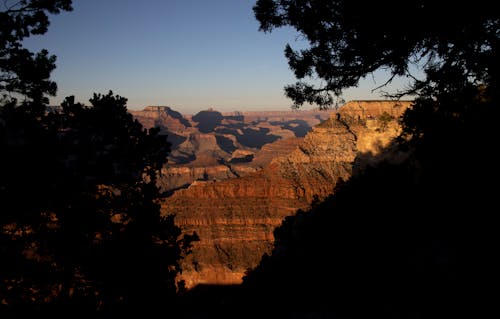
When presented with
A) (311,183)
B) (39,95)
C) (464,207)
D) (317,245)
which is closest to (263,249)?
(311,183)

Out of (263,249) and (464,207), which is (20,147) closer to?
(464,207)

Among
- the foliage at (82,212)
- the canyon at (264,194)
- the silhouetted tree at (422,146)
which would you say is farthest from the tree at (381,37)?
the canyon at (264,194)

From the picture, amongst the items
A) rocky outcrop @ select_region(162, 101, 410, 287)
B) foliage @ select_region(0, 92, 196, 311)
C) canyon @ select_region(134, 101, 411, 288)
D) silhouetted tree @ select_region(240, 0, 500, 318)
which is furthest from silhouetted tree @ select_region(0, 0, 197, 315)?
rocky outcrop @ select_region(162, 101, 410, 287)

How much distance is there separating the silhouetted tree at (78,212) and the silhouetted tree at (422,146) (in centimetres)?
521

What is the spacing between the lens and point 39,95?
→ 27.3ft

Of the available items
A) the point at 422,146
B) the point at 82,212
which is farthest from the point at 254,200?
the point at 82,212

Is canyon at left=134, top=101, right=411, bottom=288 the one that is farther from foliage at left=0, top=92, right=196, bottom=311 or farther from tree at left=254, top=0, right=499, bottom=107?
foliage at left=0, top=92, right=196, bottom=311

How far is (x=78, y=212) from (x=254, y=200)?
58974 millimetres

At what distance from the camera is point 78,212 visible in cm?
699

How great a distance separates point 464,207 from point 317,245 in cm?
759

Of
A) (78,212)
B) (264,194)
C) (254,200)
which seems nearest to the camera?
(78,212)

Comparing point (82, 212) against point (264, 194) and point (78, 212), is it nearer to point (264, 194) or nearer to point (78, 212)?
point (78, 212)

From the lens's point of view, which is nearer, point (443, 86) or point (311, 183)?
point (443, 86)

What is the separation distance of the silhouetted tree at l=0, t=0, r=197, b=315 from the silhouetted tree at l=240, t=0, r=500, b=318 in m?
5.21
